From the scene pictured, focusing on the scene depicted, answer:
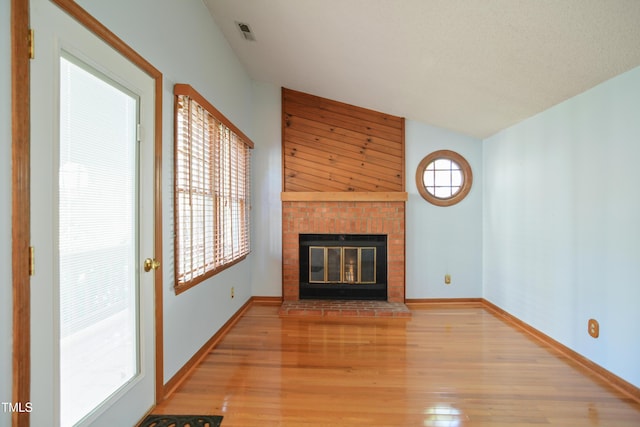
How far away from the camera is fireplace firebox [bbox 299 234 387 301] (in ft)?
14.3

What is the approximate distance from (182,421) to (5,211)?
1497 mm

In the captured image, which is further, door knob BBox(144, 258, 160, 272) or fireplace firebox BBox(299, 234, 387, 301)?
fireplace firebox BBox(299, 234, 387, 301)

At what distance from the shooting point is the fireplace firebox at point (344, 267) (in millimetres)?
4367

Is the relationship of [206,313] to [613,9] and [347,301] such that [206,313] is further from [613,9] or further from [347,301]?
[613,9]

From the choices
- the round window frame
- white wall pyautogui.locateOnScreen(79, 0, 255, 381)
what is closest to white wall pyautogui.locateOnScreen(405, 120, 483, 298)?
the round window frame

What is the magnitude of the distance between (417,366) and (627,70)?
2628 mm

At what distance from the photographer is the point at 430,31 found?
2348mm

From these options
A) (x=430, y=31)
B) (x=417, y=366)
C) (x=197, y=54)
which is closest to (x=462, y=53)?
(x=430, y=31)

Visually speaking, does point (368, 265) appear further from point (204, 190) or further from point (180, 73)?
point (180, 73)

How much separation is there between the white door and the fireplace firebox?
257 centimetres

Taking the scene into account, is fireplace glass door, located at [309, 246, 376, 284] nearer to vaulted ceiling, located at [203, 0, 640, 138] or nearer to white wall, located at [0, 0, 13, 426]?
vaulted ceiling, located at [203, 0, 640, 138]

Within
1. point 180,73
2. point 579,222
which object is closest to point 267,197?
point 180,73

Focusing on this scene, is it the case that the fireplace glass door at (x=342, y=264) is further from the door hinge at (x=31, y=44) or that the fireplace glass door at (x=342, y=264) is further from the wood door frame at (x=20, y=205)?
the door hinge at (x=31, y=44)

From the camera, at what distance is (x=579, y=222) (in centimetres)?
270
